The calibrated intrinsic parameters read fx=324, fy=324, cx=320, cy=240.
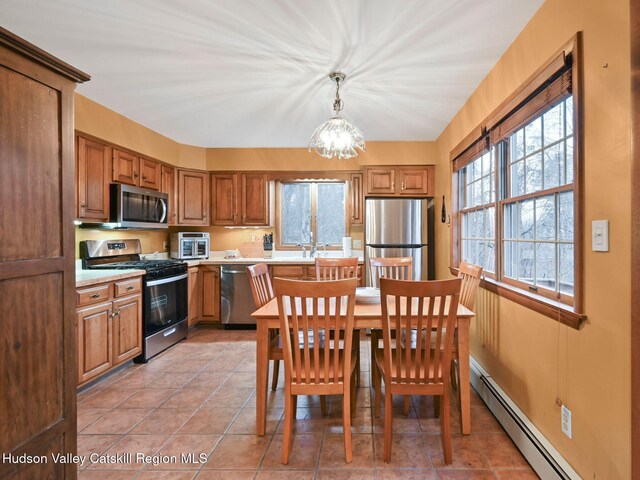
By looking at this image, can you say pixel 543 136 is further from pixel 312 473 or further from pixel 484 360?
pixel 312 473

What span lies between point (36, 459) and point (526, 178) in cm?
281

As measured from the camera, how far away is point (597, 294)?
4.31 feet

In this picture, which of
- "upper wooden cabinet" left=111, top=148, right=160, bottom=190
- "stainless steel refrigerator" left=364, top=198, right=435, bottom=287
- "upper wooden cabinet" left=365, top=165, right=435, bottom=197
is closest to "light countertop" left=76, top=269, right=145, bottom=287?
"upper wooden cabinet" left=111, top=148, right=160, bottom=190

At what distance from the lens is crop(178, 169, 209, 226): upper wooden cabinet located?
432 cm

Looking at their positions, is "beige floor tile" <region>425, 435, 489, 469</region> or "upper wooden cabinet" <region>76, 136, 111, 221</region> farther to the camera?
"upper wooden cabinet" <region>76, 136, 111, 221</region>

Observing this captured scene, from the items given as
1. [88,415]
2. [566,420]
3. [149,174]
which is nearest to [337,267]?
[566,420]

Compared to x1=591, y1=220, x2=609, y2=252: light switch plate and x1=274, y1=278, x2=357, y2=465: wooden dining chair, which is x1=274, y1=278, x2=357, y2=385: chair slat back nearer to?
x1=274, y1=278, x2=357, y2=465: wooden dining chair

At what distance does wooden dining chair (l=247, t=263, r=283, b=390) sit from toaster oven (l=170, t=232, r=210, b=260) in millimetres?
2114

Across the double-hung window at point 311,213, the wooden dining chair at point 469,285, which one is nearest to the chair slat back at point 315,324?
the wooden dining chair at point 469,285

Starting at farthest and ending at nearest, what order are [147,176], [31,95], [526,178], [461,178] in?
[147,176] → [461,178] → [526,178] → [31,95]

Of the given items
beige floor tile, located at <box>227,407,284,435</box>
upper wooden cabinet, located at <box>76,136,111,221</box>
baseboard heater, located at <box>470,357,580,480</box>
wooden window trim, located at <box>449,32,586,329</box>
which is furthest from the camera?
upper wooden cabinet, located at <box>76,136,111,221</box>

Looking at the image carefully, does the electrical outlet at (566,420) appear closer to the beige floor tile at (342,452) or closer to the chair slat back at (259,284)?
the beige floor tile at (342,452)

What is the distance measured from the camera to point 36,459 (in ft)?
4.07

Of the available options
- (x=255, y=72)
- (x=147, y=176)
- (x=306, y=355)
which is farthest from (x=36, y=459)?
(x=147, y=176)
